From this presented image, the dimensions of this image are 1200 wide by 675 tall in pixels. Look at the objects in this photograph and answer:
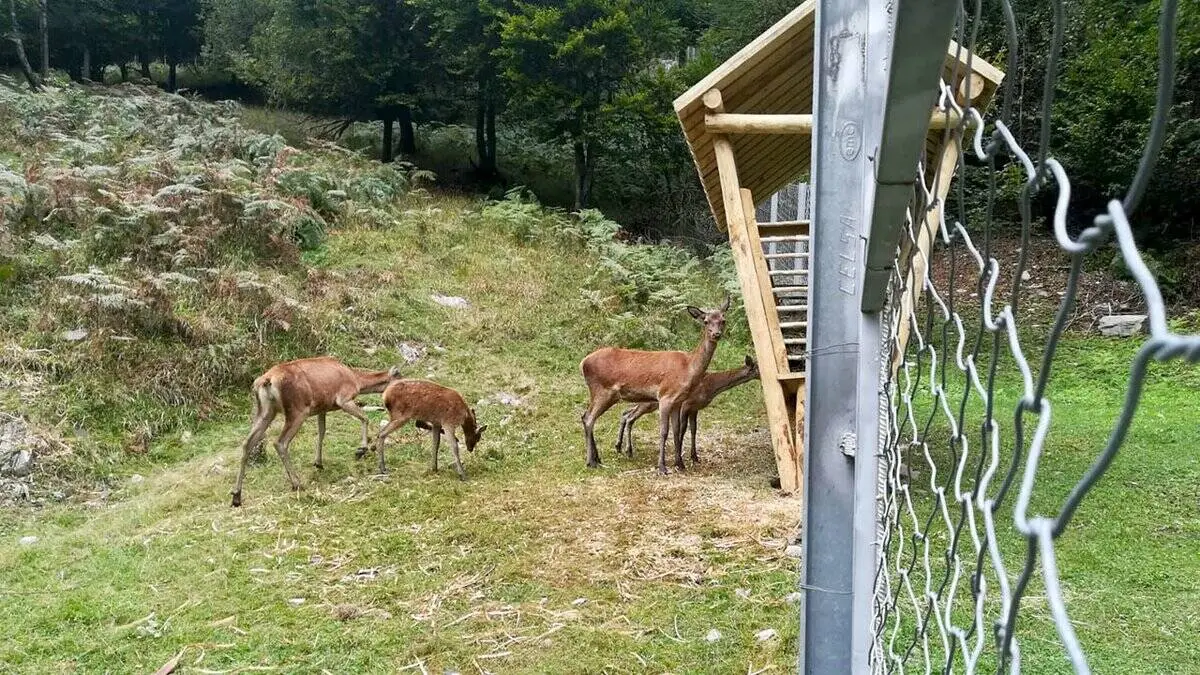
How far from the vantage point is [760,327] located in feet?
20.9

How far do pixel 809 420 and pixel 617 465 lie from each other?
507 cm

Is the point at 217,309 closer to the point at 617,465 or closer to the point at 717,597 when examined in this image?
the point at 617,465

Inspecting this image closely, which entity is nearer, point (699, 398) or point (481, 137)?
point (699, 398)

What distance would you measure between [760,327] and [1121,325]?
6.39 metres

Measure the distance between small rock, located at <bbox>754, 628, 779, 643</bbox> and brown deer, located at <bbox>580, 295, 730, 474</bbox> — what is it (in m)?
2.98

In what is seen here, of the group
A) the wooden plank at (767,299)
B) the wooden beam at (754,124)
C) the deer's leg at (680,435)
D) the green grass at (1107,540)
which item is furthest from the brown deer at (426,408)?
the green grass at (1107,540)

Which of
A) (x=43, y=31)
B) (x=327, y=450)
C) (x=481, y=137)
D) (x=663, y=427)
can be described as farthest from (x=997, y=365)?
(x=43, y=31)

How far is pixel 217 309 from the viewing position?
912 centimetres

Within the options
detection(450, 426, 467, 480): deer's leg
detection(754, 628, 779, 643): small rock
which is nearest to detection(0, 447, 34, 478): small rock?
detection(450, 426, 467, 480): deer's leg

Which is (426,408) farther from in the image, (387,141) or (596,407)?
(387,141)

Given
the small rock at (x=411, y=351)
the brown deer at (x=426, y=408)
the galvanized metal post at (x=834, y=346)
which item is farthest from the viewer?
the small rock at (x=411, y=351)

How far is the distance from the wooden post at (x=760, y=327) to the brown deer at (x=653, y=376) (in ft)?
2.78

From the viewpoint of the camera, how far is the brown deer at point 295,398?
6.62 m

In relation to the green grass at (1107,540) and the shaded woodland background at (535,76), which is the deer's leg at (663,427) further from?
the shaded woodland background at (535,76)
